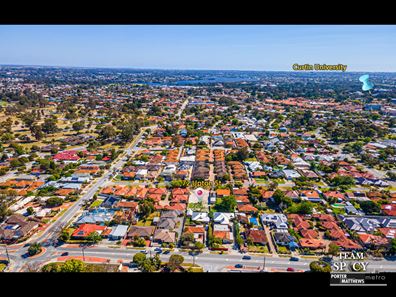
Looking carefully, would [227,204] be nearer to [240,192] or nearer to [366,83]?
[240,192]

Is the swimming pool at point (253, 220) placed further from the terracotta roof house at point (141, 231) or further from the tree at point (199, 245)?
the terracotta roof house at point (141, 231)

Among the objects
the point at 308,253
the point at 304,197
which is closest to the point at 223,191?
the point at 304,197

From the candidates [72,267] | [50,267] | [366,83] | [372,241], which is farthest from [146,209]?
[366,83]

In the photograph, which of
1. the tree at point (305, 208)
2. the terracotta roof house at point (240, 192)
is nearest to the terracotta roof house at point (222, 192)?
the terracotta roof house at point (240, 192)

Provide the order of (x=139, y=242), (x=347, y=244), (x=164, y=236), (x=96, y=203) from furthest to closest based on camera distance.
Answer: (x=96, y=203)
(x=164, y=236)
(x=347, y=244)
(x=139, y=242)

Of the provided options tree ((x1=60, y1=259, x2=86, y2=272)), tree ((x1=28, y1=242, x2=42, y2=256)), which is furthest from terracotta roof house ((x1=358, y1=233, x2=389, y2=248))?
tree ((x1=28, y1=242, x2=42, y2=256))

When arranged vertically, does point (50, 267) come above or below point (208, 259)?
above

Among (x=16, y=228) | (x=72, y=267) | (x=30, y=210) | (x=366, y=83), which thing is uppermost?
(x=366, y=83)
